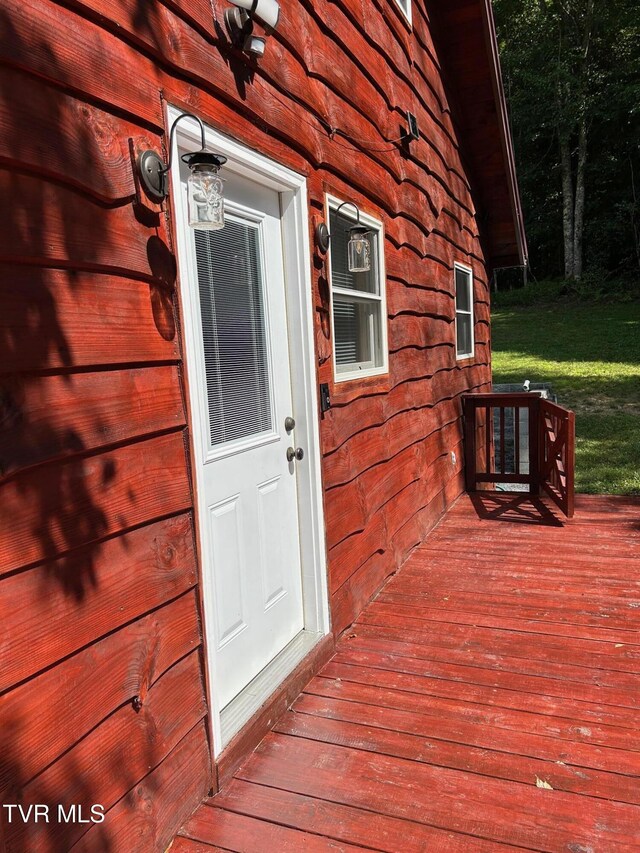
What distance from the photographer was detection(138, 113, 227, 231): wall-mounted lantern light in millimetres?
1776

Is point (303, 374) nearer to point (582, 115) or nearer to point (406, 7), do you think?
point (406, 7)

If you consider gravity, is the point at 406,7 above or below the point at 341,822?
above

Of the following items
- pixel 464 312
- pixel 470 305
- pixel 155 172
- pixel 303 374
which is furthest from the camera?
pixel 470 305

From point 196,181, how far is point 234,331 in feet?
2.23

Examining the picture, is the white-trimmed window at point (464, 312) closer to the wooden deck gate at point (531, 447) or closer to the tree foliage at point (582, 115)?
the wooden deck gate at point (531, 447)

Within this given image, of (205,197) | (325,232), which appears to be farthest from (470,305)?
(205,197)

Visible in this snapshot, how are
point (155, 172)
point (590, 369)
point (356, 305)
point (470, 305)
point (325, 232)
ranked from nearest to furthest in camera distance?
point (155, 172) → point (325, 232) → point (356, 305) → point (470, 305) → point (590, 369)

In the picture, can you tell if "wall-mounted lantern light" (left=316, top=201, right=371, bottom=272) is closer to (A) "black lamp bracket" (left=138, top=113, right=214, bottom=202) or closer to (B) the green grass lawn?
(A) "black lamp bracket" (left=138, top=113, right=214, bottom=202)

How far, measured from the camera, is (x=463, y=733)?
2369 mm

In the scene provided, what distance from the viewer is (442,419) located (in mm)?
5258

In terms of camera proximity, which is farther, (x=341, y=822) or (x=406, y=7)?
(x=406, y=7)

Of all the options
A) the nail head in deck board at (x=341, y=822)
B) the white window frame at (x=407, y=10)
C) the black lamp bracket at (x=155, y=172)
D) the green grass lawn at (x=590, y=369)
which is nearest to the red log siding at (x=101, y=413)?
the black lamp bracket at (x=155, y=172)

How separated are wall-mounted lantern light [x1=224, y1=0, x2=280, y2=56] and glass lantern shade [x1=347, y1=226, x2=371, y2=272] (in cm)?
104

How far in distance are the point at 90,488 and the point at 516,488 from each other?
5.44 metres
